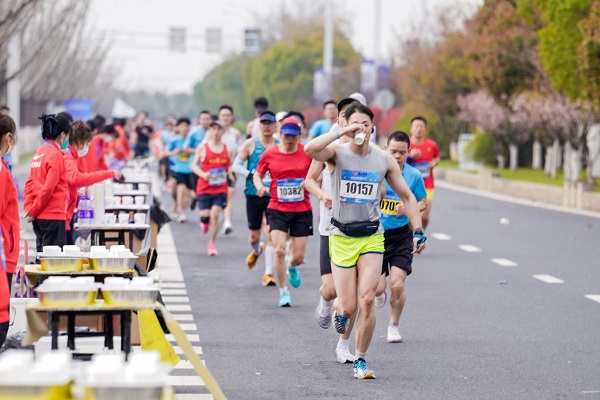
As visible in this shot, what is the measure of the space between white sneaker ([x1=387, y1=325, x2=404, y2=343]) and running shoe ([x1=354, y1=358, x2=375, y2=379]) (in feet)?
5.78

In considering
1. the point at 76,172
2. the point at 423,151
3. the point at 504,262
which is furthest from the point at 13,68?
the point at 76,172

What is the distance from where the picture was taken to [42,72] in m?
90.1

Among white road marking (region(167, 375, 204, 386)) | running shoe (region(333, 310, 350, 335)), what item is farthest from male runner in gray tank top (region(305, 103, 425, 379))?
white road marking (region(167, 375, 204, 386))

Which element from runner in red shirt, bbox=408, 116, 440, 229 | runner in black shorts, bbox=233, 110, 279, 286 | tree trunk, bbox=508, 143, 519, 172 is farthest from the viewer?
tree trunk, bbox=508, 143, 519, 172

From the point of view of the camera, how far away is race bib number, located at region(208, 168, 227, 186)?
19.8 m

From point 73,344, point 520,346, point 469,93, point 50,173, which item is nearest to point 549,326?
point 520,346

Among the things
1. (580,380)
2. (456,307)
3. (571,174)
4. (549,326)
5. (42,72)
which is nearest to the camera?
(580,380)

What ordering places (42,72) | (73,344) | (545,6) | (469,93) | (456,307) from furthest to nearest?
(42,72) → (469,93) → (545,6) → (456,307) → (73,344)

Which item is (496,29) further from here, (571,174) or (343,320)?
(343,320)

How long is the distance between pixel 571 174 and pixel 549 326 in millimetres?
29608

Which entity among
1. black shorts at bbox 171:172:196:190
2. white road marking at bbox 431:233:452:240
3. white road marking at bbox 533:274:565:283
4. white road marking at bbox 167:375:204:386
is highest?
black shorts at bbox 171:172:196:190

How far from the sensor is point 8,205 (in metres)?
8.05

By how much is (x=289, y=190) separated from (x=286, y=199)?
0.10 meters

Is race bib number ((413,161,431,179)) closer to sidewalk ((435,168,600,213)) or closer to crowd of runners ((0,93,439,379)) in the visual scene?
crowd of runners ((0,93,439,379))
